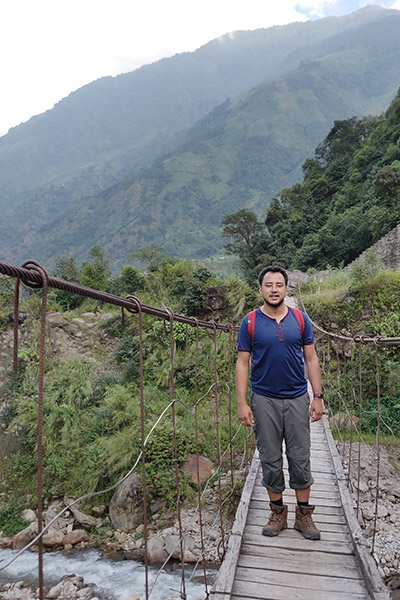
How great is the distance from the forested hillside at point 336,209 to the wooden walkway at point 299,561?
9.72m

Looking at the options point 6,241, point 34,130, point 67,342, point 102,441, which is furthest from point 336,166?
point 34,130

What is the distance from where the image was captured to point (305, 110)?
80.7 metres

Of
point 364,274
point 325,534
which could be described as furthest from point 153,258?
point 325,534

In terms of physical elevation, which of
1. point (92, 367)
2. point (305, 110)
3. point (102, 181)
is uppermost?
point (305, 110)

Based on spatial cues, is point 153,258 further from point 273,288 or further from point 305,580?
point 305,580

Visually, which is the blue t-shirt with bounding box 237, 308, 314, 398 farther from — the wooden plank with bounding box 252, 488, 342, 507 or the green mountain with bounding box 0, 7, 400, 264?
the green mountain with bounding box 0, 7, 400, 264

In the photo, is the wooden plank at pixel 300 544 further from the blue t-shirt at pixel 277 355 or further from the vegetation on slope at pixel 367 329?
the vegetation on slope at pixel 367 329

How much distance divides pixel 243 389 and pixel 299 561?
0.79 m

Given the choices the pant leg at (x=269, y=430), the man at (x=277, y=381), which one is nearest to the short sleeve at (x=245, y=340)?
the man at (x=277, y=381)

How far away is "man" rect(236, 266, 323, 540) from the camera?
156cm

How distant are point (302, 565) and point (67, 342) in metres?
6.37

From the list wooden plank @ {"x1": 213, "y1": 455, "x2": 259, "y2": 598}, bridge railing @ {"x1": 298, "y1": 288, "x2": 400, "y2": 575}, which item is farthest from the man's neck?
bridge railing @ {"x1": 298, "y1": 288, "x2": 400, "y2": 575}

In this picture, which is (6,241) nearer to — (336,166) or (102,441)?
(336,166)

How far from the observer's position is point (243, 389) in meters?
1.63
